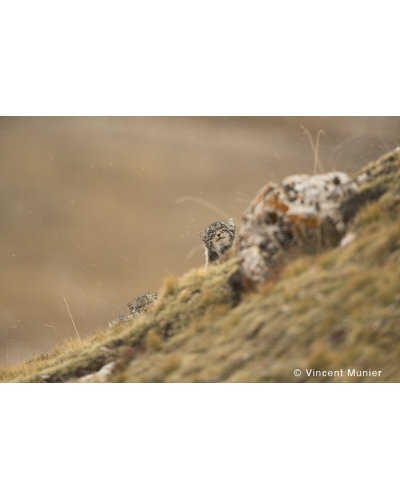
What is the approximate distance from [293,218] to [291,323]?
159 cm

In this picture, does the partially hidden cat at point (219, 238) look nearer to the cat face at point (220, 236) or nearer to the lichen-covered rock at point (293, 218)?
the cat face at point (220, 236)

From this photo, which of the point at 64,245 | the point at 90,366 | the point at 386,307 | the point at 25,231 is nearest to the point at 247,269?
the point at 386,307

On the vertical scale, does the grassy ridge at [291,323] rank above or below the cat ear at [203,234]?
below

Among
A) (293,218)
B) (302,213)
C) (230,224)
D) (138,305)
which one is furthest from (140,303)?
(302,213)

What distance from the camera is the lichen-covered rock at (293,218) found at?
596 centimetres

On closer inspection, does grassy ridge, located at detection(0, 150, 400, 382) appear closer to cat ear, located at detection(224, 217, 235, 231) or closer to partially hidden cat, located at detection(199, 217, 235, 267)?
partially hidden cat, located at detection(199, 217, 235, 267)

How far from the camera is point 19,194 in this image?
739 cm

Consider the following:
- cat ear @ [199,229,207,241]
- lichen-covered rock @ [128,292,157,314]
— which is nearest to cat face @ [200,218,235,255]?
cat ear @ [199,229,207,241]

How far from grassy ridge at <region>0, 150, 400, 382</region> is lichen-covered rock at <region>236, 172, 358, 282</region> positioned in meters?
0.21

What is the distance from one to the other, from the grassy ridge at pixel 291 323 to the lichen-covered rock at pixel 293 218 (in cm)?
21

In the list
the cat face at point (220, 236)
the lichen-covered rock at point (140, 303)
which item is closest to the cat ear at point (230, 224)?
the cat face at point (220, 236)

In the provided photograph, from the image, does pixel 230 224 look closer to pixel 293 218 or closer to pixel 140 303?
pixel 140 303

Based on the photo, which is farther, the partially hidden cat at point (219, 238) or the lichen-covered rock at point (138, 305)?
the partially hidden cat at point (219, 238)

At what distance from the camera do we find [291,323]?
5227 millimetres
